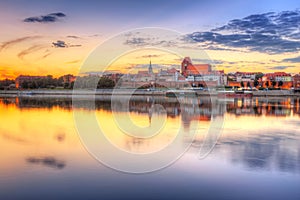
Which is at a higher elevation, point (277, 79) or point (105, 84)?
point (277, 79)

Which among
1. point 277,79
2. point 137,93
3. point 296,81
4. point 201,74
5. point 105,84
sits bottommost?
point 137,93

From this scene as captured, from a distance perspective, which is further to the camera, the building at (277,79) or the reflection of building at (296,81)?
the reflection of building at (296,81)

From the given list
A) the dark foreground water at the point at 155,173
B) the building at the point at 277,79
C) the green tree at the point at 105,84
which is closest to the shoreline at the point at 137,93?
the green tree at the point at 105,84

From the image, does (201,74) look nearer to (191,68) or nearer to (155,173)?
(191,68)

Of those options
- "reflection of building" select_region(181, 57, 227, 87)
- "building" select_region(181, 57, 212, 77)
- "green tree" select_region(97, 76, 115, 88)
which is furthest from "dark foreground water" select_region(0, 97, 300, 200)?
"building" select_region(181, 57, 212, 77)

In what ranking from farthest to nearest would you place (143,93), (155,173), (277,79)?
(277,79)
(143,93)
(155,173)

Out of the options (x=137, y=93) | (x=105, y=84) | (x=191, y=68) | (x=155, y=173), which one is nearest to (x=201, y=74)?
(x=191, y=68)

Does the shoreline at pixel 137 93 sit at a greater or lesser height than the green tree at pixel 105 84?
lesser

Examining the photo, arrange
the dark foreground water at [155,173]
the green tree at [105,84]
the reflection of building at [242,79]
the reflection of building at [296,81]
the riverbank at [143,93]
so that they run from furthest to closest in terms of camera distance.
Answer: the reflection of building at [242,79], the reflection of building at [296,81], the green tree at [105,84], the riverbank at [143,93], the dark foreground water at [155,173]

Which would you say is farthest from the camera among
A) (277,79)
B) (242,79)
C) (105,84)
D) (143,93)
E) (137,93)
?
(242,79)

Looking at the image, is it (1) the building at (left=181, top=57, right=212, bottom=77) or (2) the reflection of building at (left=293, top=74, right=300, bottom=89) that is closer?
(2) the reflection of building at (left=293, top=74, right=300, bottom=89)

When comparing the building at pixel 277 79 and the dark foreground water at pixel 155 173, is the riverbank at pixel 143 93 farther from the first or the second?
the dark foreground water at pixel 155 173

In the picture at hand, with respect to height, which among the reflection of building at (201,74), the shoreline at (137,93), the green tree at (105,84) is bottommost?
the shoreline at (137,93)

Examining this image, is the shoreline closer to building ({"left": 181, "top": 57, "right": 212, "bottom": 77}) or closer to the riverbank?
the riverbank
